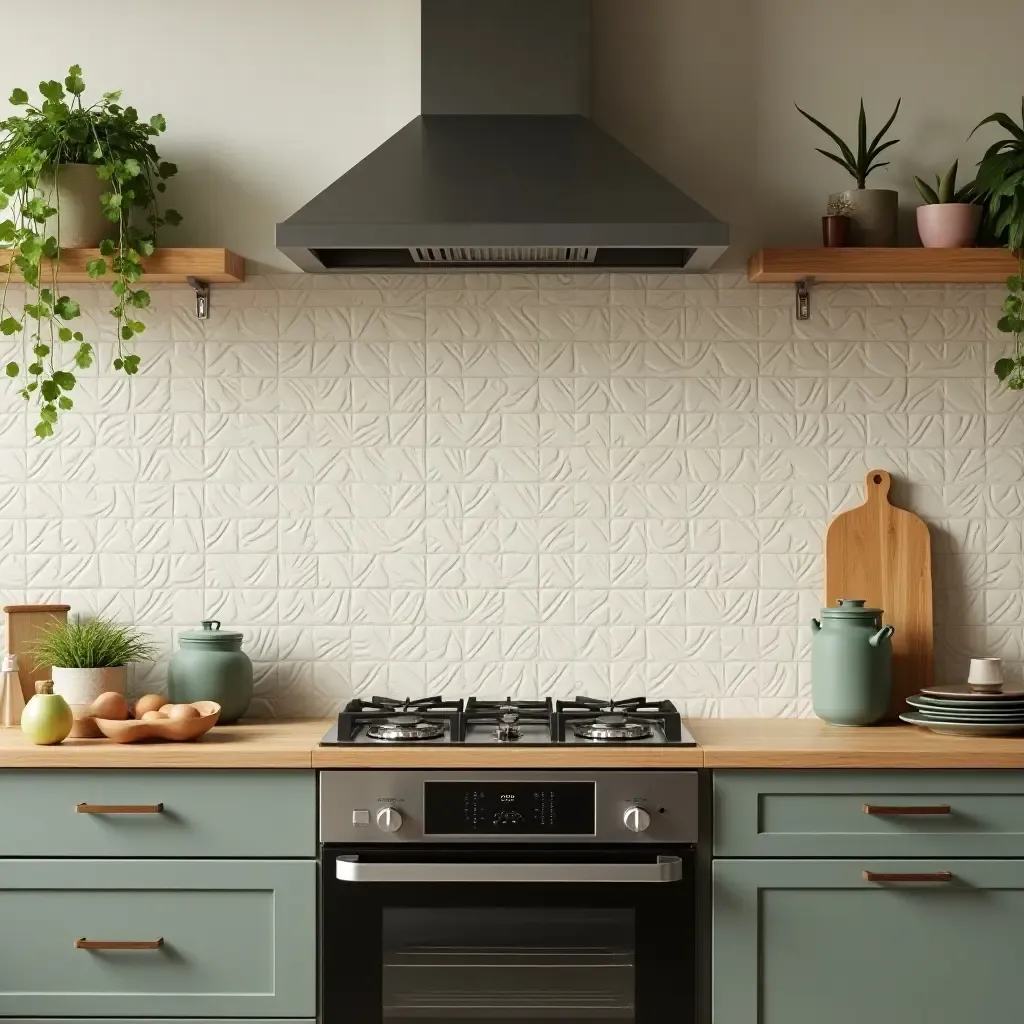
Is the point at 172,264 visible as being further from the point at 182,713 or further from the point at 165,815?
the point at 165,815

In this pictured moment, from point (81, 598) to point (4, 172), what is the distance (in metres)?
0.98

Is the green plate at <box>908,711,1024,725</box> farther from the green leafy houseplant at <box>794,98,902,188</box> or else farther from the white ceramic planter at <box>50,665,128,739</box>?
the white ceramic planter at <box>50,665,128,739</box>

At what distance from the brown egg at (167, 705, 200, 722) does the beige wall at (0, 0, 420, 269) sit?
108cm

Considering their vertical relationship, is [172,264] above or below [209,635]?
above

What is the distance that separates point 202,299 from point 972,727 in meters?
1.95

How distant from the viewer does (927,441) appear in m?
2.95

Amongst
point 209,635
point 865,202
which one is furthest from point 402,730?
point 865,202

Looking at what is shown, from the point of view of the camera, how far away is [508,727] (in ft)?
8.41

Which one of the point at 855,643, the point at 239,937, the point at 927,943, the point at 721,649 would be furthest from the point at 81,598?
the point at 927,943

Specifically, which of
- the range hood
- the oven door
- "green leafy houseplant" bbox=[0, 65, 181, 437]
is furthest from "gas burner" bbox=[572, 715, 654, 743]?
"green leafy houseplant" bbox=[0, 65, 181, 437]

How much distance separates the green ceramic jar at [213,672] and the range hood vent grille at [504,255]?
95 cm

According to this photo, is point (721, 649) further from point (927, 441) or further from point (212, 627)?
point (212, 627)

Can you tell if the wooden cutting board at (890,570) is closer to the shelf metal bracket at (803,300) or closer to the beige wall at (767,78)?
the shelf metal bracket at (803,300)

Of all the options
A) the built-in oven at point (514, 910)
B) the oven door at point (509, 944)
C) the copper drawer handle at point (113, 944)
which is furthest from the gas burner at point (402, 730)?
the copper drawer handle at point (113, 944)
